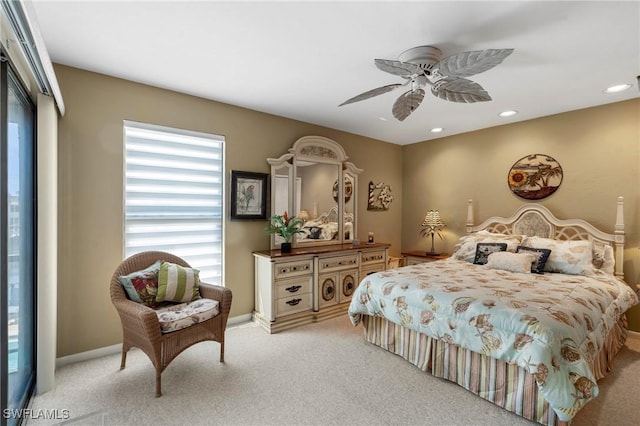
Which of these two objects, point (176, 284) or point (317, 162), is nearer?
point (176, 284)

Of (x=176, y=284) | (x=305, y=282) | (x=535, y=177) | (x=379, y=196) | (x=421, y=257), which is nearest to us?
(x=176, y=284)

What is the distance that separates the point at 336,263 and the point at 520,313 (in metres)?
2.19

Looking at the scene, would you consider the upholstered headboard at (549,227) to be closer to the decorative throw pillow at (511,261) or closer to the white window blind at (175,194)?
the decorative throw pillow at (511,261)

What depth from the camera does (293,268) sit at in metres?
3.54

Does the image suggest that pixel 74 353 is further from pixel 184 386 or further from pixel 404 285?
pixel 404 285

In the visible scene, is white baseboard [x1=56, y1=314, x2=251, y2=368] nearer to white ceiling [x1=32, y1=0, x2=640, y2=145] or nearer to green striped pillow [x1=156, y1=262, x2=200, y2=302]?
green striped pillow [x1=156, y1=262, x2=200, y2=302]

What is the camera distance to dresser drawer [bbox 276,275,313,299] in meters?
3.43

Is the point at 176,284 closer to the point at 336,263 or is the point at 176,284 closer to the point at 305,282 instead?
the point at 305,282

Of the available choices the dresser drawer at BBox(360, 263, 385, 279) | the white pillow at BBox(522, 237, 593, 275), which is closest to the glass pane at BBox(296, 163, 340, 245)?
the dresser drawer at BBox(360, 263, 385, 279)

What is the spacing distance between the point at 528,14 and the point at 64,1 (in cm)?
278

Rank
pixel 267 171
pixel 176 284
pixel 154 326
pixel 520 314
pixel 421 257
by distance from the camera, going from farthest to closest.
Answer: pixel 421 257 < pixel 267 171 < pixel 176 284 < pixel 154 326 < pixel 520 314

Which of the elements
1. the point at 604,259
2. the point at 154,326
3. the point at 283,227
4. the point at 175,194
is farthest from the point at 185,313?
the point at 604,259

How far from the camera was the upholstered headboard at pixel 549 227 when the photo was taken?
3.20 metres

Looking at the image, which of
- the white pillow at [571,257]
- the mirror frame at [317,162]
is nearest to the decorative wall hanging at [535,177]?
the white pillow at [571,257]
